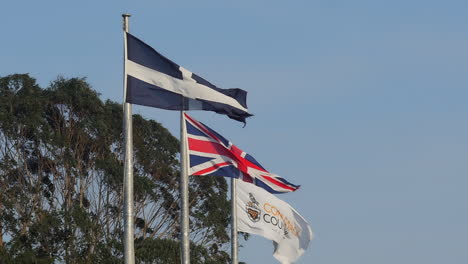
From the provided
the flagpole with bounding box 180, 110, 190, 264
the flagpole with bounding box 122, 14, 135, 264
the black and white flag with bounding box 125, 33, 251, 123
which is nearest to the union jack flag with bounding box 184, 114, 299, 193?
the flagpole with bounding box 180, 110, 190, 264

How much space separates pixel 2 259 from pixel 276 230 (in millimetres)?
22137

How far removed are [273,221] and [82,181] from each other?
29227 millimetres

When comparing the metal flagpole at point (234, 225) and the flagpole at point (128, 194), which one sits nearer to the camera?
the flagpole at point (128, 194)

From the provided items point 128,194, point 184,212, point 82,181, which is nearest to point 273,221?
point 184,212

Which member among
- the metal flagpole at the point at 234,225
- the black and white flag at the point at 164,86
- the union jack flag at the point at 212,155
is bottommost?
the metal flagpole at the point at 234,225

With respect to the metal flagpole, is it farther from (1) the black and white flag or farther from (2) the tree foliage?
(2) the tree foliage

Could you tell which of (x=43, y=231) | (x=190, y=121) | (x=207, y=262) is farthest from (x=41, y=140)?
(x=190, y=121)

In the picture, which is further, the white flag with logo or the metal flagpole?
the white flag with logo

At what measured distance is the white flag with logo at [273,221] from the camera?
24.4m

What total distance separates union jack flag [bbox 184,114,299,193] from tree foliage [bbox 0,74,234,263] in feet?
86.9

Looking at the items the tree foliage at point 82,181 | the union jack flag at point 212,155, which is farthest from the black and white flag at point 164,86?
the tree foliage at point 82,181

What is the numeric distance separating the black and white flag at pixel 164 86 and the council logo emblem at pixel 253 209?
259 inches

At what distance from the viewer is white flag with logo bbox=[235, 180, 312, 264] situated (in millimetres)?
24375

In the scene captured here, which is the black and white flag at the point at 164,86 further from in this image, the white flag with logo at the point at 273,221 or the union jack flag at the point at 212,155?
the white flag with logo at the point at 273,221
